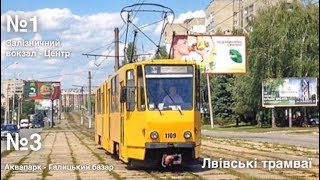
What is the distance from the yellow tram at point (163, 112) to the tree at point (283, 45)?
258 centimetres

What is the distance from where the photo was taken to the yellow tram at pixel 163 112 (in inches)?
543

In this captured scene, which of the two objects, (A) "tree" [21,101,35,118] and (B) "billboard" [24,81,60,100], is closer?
(B) "billboard" [24,81,60,100]

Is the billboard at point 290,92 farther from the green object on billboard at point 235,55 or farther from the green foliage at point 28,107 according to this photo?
the green object on billboard at point 235,55

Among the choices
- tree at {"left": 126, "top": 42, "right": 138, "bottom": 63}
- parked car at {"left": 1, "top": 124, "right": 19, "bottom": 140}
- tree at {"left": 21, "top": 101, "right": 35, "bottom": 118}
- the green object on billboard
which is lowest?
parked car at {"left": 1, "top": 124, "right": 19, "bottom": 140}

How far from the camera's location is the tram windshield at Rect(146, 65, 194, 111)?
13.8 m

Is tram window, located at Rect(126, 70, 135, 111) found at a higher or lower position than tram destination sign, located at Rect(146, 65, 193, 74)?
lower

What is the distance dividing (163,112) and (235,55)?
1978cm

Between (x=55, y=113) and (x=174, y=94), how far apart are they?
5687 millimetres

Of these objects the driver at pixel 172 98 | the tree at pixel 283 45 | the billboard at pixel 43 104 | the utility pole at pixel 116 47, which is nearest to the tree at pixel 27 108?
the billboard at pixel 43 104

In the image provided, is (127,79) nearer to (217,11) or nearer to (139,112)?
(139,112)

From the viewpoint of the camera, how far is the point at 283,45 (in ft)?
66.9

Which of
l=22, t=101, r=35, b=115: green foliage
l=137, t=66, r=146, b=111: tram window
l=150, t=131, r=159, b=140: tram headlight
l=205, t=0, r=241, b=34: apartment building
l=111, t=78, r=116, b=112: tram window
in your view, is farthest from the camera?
l=205, t=0, r=241, b=34: apartment building

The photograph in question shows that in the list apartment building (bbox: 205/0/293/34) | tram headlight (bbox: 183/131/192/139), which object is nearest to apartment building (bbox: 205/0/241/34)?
apartment building (bbox: 205/0/293/34)

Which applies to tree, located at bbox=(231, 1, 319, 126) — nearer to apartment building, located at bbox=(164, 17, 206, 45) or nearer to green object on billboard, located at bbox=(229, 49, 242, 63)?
apartment building, located at bbox=(164, 17, 206, 45)
